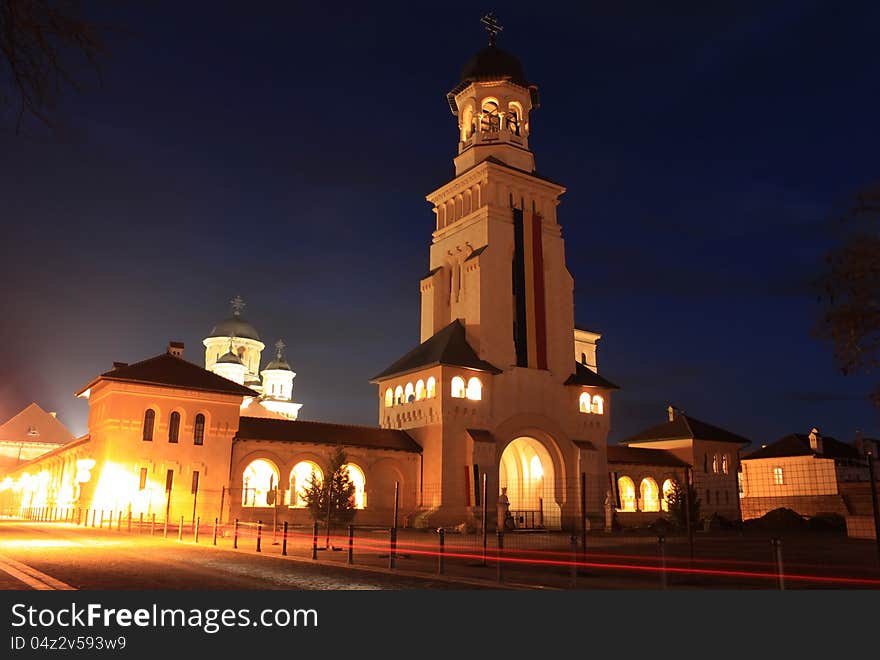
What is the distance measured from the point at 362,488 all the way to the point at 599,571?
29.4 meters

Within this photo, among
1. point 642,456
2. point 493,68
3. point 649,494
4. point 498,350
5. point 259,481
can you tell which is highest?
point 493,68

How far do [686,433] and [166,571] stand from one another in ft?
171

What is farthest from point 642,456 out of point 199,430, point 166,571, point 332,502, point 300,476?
point 166,571

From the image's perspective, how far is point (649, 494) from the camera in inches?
2221

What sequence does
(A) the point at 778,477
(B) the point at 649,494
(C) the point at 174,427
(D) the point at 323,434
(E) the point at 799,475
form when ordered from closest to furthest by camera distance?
(C) the point at 174,427 → (D) the point at 323,434 → (B) the point at 649,494 → (E) the point at 799,475 → (A) the point at 778,477

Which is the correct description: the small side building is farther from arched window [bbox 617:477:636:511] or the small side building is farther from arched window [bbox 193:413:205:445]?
arched window [bbox 193:413:205:445]

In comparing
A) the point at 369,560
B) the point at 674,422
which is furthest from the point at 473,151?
the point at 369,560

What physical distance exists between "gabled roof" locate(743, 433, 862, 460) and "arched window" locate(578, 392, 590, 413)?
2153 centimetres

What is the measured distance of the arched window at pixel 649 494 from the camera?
55844 millimetres

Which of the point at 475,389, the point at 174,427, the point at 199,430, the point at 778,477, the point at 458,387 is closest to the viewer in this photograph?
the point at 174,427

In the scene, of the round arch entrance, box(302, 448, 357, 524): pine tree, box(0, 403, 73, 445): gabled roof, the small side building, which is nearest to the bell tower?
the round arch entrance

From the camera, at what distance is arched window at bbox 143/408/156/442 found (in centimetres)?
3847

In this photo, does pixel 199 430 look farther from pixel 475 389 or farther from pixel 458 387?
pixel 475 389

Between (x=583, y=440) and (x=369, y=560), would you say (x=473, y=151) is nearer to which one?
(x=583, y=440)
